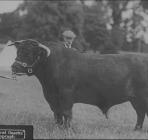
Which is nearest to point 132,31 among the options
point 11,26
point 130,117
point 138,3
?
point 138,3

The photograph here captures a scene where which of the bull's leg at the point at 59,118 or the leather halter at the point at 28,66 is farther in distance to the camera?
the bull's leg at the point at 59,118

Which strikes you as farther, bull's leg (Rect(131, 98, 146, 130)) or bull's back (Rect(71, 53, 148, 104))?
bull's leg (Rect(131, 98, 146, 130))

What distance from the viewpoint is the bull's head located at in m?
7.09

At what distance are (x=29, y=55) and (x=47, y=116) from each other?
1.75 m

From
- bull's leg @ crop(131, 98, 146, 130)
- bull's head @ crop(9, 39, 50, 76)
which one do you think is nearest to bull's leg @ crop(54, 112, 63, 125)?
bull's head @ crop(9, 39, 50, 76)

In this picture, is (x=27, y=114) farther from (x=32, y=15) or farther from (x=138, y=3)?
(x=138, y=3)

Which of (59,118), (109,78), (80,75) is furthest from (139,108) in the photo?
(59,118)

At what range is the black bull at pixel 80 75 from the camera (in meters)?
7.13

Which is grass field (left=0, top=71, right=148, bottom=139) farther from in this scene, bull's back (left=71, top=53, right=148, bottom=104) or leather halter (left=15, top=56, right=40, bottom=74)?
leather halter (left=15, top=56, right=40, bottom=74)

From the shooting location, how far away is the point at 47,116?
333 inches

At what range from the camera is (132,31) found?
5047 centimetres

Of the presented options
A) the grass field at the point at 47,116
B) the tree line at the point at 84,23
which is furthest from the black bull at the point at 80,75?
the tree line at the point at 84,23

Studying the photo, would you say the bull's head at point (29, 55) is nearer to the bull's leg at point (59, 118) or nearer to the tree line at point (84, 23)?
the bull's leg at point (59, 118)

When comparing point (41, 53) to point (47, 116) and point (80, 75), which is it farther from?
point (47, 116)
